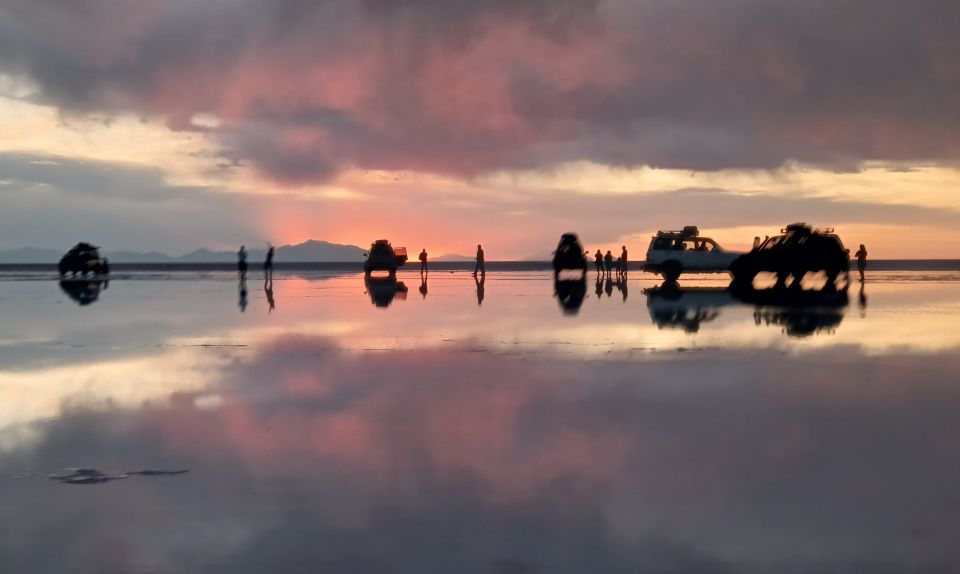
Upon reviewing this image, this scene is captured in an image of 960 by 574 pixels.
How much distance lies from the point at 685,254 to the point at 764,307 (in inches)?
747

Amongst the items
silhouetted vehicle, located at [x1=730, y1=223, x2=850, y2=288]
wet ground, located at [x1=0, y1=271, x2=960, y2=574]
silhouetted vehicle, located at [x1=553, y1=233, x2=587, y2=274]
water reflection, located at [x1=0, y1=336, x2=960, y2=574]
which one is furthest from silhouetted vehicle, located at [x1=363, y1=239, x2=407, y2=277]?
water reflection, located at [x1=0, y1=336, x2=960, y2=574]

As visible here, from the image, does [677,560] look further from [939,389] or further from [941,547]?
[939,389]

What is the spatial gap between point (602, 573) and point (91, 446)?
5.13 metres

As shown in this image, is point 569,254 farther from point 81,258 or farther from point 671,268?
point 81,258

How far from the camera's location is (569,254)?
2165 inches

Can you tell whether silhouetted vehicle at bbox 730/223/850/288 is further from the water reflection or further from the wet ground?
the water reflection

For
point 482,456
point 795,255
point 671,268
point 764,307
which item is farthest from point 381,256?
point 482,456

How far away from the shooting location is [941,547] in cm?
524

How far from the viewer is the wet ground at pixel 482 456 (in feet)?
17.4

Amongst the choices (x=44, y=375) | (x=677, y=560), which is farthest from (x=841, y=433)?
(x=44, y=375)

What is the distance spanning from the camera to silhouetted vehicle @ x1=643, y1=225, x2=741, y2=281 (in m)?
44.0

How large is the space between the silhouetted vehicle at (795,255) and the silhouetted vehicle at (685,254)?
3478 mm

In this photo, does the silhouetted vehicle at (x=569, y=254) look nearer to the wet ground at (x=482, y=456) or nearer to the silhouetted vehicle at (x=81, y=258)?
the silhouetted vehicle at (x=81, y=258)

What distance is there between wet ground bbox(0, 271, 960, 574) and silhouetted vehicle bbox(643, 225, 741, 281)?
27953 mm
